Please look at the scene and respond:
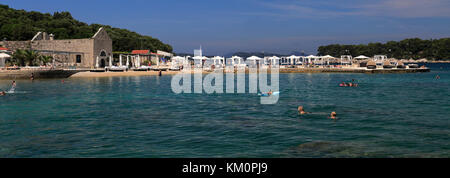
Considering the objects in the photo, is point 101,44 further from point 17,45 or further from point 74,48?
point 17,45

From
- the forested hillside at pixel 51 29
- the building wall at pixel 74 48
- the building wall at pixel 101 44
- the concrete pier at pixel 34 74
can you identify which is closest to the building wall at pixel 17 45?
the building wall at pixel 74 48

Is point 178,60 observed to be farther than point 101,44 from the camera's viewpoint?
Yes

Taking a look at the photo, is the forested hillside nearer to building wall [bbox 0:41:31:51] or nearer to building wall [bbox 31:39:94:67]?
building wall [bbox 0:41:31:51]

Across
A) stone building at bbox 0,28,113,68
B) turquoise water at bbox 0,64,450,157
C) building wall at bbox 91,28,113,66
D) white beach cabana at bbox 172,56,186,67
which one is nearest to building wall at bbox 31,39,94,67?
stone building at bbox 0,28,113,68

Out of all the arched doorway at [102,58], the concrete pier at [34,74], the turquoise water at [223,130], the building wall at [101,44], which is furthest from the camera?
the arched doorway at [102,58]

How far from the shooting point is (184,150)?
12.4 metres

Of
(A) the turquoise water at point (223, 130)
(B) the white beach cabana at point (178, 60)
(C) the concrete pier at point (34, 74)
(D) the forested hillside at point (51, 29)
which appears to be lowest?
(A) the turquoise water at point (223, 130)

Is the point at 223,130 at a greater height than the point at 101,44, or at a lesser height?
lesser

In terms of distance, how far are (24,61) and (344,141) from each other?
61365 mm

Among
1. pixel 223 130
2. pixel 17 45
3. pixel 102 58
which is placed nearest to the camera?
pixel 223 130

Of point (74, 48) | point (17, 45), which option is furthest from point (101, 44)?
point (17, 45)

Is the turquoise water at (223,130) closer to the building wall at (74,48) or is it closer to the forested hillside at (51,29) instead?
the building wall at (74,48)

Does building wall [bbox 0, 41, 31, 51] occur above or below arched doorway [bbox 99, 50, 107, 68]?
above
